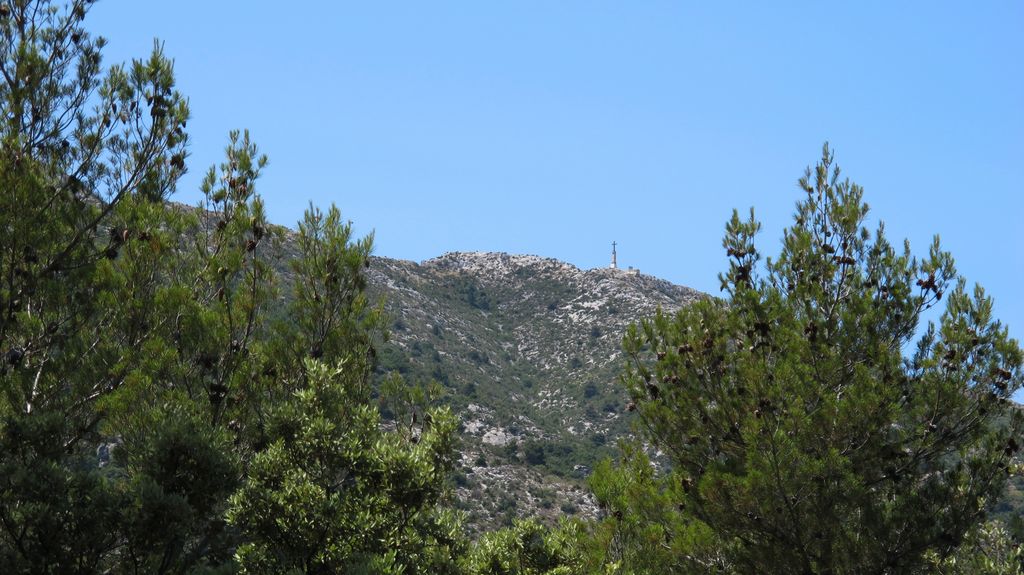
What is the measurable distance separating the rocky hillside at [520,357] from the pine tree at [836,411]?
1704 inches

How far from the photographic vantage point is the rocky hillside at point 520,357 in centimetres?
6731

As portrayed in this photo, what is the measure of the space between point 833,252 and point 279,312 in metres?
8.13

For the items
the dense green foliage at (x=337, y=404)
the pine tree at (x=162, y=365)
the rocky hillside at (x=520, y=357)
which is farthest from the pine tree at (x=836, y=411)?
the rocky hillside at (x=520, y=357)

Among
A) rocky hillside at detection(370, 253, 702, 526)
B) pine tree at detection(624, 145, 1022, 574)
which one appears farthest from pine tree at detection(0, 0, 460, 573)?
rocky hillside at detection(370, 253, 702, 526)

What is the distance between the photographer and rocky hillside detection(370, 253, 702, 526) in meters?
67.3

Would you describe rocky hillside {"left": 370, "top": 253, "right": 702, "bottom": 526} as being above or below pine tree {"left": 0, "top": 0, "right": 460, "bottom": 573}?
above

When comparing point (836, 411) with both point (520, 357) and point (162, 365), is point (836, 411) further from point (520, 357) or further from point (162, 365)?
point (520, 357)

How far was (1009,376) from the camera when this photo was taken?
1212cm

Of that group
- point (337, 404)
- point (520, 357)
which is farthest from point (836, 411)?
point (520, 357)

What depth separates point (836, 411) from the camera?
11.7 m

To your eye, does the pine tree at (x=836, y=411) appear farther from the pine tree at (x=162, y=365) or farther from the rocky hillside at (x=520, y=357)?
the rocky hillside at (x=520, y=357)

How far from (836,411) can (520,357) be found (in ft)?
269

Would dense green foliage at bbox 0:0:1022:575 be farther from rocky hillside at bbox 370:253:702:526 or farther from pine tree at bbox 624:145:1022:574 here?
rocky hillside at bbox 370:253:702:526

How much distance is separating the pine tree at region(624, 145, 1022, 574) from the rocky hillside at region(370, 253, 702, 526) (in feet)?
142
